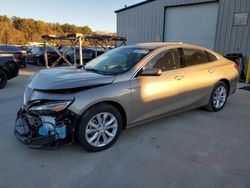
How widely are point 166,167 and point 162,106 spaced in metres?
1.16

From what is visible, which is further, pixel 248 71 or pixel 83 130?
pixel 248 71

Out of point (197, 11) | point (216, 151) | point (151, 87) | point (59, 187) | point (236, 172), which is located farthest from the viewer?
point (197, 11)

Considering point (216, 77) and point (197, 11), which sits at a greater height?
point (197, 11)

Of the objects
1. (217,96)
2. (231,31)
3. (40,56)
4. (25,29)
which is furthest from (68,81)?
(25,29)

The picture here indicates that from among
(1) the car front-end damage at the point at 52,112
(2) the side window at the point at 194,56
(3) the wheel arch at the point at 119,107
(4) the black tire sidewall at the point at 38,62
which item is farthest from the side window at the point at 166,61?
(4) the black tire sidewall at the point at 38,62

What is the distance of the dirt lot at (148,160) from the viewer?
7.74ft

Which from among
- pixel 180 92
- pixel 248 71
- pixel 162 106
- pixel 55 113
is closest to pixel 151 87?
pixel 162 106

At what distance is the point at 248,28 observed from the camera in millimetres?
8531

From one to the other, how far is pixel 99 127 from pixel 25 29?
125 ft

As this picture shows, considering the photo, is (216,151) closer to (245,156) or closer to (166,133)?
(245,156)

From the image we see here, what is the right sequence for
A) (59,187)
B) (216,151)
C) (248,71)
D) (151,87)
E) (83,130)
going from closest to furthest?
1. (59,187)
2. (83,130)
3. (216,151)
4. (151,87)
5. (248,71)

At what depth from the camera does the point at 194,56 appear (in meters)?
4.11

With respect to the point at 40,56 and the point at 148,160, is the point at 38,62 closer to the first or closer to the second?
the point at 40,56

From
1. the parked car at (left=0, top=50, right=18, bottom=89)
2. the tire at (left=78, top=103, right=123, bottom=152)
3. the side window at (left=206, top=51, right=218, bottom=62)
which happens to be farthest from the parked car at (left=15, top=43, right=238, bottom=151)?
the parked car at (left=0, top=50, right=18, bottom=89)
